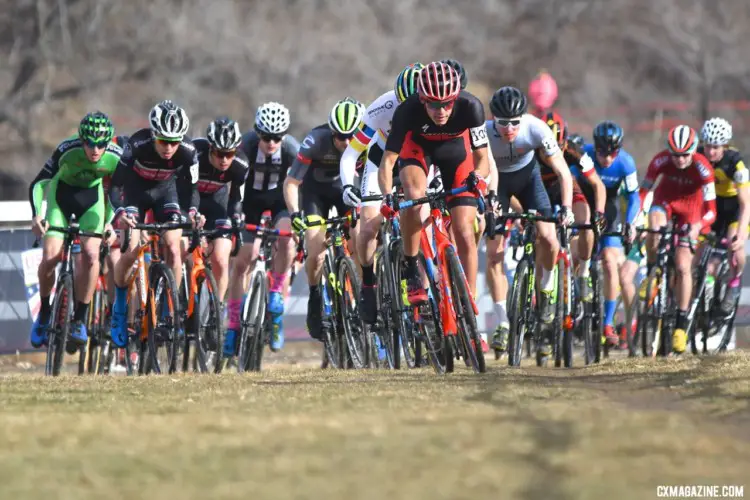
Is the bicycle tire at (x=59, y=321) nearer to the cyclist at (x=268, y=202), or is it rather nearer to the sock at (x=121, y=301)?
the sock at (x=121, y=301)

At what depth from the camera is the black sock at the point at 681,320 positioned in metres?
14.0

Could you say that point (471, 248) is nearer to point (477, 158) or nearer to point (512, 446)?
point (477, 158)

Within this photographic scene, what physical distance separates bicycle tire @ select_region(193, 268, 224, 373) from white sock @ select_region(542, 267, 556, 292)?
2371 millimetres

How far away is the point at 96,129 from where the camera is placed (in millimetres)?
11969

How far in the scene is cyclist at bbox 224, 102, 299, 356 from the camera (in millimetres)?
13008

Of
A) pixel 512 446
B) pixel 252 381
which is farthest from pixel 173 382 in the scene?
pixel 512 446

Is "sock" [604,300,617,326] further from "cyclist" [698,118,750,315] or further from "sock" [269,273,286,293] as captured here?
"sock" [269,273,286,293]

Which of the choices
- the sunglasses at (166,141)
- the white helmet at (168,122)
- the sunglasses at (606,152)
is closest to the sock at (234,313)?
the sunglasses at (166,141)

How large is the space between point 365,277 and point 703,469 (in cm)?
616

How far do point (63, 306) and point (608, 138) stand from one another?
4.96 meters

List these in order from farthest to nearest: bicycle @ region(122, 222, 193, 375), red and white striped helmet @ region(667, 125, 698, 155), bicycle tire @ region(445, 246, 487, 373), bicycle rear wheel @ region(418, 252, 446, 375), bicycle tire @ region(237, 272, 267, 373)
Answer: red and white striped helmet @ region(667, 125, 698, 155) < bicycle tire @ region(237, 272, 267, 373) < bicycle @ region(122, 222, 193, 375) < bicycle rear wheel @ region(418, 252, 446, 375) < bicycle tire @ region(445, 246, 487, 373)

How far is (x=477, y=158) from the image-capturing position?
396 inches

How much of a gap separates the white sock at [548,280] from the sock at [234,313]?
8.65 feet

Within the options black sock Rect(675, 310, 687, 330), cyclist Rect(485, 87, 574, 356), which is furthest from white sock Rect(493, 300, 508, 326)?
black sock Rect(675, 310, 687, 330)
